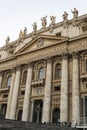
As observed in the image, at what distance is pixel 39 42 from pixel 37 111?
35.8ft

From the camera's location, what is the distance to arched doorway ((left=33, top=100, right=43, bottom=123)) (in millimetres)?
30359

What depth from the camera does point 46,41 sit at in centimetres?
3369

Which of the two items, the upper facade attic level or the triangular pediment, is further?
the triangular pediment

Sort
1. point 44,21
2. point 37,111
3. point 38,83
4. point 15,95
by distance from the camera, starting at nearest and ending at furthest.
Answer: point 37,111 < point 38,83 < point 15,95 < point 44,21

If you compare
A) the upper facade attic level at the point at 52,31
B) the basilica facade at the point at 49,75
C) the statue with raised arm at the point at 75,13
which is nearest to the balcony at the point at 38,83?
the basilica facade at the point at 49,75

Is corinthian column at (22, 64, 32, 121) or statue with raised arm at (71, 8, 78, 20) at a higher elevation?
statue with raised arm at (71, 8, 78, 20)

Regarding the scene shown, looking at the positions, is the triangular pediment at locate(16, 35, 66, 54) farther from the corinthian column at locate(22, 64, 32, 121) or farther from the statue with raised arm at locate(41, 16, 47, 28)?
the corinthian column at locate(22, 64, 32, 121)

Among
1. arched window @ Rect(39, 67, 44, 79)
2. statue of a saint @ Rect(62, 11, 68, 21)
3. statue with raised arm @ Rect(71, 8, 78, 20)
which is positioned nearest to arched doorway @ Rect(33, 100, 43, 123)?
arched window @ Rect(39, 67, 44, 79)

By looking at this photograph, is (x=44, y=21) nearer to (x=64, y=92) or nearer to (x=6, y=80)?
(x=6, y=80)

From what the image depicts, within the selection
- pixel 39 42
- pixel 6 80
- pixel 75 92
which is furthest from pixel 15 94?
pixel 75 92

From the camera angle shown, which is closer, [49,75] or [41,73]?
[49,75]

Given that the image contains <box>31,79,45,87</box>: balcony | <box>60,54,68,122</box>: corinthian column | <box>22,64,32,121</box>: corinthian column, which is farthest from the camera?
<box>31,79,45,87</box>: balcony

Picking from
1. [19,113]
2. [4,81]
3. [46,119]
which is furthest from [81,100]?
[4,81]

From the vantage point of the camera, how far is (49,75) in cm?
3055
